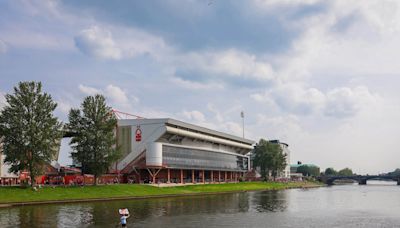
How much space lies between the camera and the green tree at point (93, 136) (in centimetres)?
10712

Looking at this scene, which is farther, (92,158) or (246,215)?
(92,158)

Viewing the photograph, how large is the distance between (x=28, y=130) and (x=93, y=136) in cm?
1938

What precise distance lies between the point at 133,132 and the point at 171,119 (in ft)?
42.8

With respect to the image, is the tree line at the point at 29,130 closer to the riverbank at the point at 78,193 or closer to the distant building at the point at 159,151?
the riverbank at the point at 78,193

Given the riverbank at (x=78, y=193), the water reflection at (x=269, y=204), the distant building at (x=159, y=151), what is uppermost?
the distant building at (x=159, y=151)

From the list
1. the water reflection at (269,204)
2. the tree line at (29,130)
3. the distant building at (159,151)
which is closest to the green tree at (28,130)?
the tree line at (29,130)

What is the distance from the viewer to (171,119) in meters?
152

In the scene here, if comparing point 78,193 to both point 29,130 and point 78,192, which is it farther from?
point 29,130

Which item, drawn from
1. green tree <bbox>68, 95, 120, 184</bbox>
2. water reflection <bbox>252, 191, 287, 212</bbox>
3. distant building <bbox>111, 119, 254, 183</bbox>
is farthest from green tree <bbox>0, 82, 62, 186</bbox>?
distant building <bbox>111, 119, 254, 183</bbox>

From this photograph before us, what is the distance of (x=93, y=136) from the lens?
352 feet

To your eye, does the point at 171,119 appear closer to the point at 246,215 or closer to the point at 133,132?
the point at 133,132

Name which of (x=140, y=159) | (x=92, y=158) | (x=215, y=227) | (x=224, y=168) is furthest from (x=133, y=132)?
(x=215, y=227)

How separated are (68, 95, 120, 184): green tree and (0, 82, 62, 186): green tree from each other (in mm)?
13274

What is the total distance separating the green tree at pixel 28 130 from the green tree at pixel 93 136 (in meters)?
13.3
